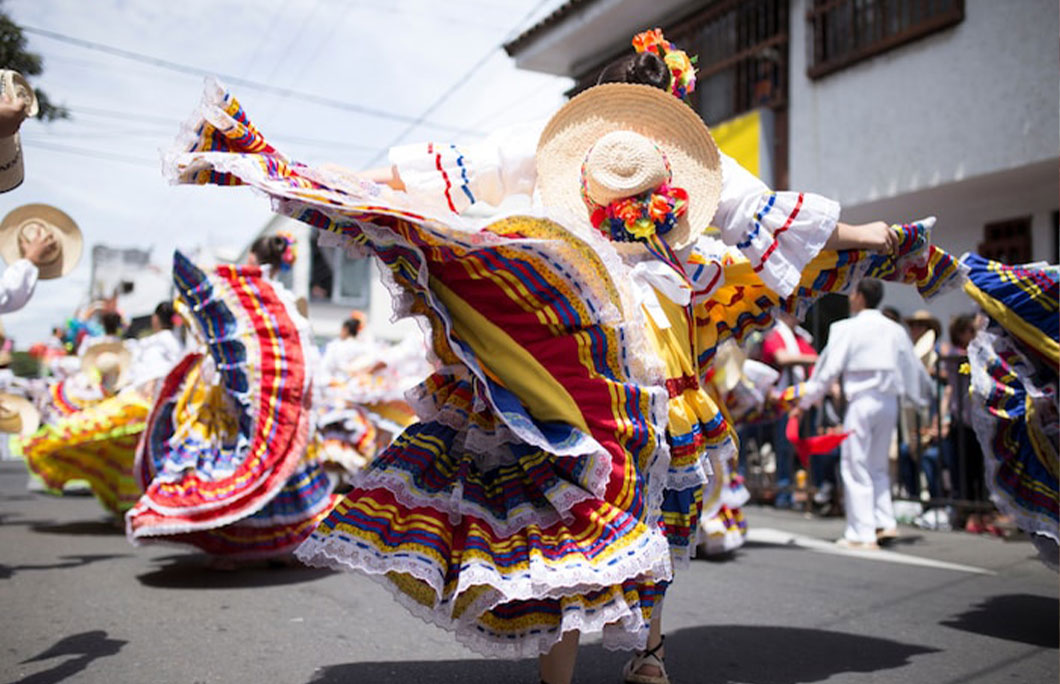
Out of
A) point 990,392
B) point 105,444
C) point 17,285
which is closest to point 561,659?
point 990,392

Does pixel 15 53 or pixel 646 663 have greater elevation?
pixel 15 53

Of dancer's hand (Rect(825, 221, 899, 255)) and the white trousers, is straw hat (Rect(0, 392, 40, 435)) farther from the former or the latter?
dancer's hand (Rect(825, 221, 899, 255))

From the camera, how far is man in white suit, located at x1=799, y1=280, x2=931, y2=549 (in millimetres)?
6480

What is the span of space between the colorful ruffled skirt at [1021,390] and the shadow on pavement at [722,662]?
710 mm

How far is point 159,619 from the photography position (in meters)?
3.81

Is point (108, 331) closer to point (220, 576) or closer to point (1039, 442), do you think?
point (220, 576)

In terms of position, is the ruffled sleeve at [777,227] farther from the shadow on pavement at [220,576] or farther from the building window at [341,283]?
the building window at [341,283]

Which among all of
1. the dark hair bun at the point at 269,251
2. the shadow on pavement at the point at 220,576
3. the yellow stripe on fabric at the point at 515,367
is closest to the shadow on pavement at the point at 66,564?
the shadow on pavement at the point at 220,576

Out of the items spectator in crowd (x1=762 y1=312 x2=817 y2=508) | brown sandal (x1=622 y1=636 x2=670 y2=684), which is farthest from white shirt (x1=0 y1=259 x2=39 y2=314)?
spectator in crowd (x1=762 y1=312 x2=817 y2=508)

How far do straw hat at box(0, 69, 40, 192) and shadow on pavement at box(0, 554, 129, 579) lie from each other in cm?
262

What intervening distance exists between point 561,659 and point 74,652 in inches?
74.1

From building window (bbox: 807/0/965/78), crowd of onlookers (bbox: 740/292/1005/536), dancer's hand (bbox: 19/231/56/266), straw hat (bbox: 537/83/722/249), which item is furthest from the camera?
building window (bbox: 807/0/965/78)

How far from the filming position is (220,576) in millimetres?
4805

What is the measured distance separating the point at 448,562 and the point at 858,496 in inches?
188
